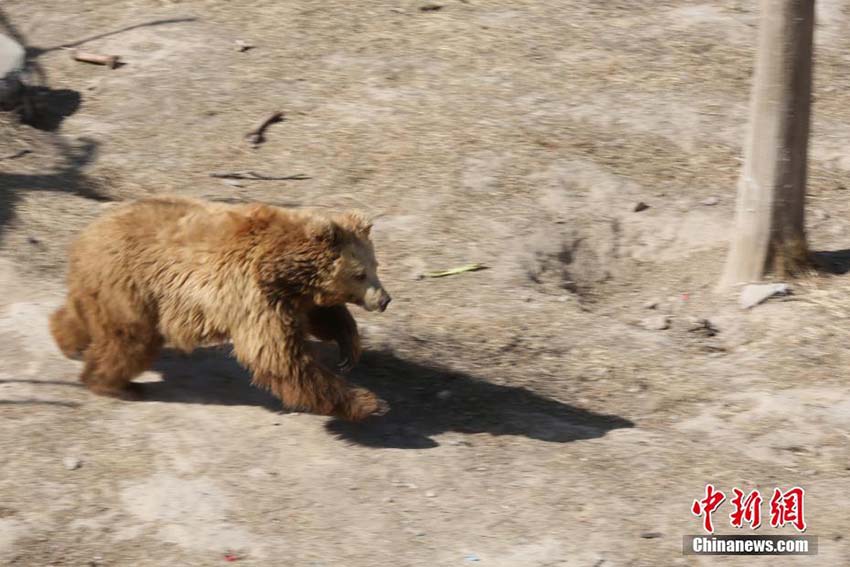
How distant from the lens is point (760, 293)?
8406 millimetres

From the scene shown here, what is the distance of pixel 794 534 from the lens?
586cm

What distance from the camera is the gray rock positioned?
10.8 meters

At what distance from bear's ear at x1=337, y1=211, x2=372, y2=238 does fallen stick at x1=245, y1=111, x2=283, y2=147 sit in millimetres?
4167

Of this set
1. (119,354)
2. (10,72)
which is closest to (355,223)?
(119,354)

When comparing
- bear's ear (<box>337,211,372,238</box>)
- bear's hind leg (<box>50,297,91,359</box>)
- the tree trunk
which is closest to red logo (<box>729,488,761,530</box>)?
bear's ear (<box>337,211,372,238</box>)

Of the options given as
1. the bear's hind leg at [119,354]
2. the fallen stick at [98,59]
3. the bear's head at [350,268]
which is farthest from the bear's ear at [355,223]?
the fallen stick at [98,59]

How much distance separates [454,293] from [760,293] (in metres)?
2.06

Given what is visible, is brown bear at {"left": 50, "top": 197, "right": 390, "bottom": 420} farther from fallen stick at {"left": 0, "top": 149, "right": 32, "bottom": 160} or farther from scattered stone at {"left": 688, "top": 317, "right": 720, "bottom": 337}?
fallen stick at {"left": 0, "top": 149, "right": 32, "bottom": 160}

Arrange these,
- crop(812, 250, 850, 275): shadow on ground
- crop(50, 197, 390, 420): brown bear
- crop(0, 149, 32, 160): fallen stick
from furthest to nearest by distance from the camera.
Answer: crop(0, 149, 32, 160): fallen stick < crop(812, 250, 850, 275): shadow on ground < crop(50, 197, 390, 420): brown bear

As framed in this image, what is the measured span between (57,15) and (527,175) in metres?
5.89

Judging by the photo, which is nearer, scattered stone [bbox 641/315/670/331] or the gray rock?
scattered stone [bbox 641/315/670/331]

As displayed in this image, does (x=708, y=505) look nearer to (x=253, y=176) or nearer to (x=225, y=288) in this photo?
(x=225, y=288)

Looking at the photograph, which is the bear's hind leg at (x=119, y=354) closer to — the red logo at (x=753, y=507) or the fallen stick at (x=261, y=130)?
the red logo at (x=753, y=507)

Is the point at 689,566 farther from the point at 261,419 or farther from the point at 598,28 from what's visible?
the point at 598,28
